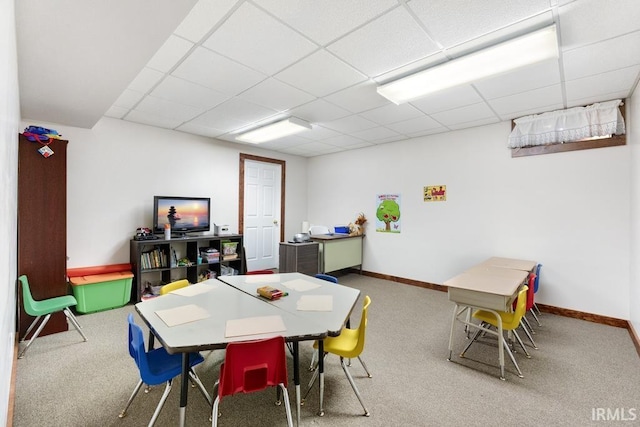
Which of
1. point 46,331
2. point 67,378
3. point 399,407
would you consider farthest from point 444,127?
point 46,331

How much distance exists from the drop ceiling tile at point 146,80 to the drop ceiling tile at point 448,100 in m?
2.87

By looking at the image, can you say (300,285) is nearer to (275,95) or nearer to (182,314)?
(182,314)

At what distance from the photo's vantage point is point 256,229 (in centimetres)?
612

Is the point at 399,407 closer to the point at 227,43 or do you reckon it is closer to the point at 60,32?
the point at 227,43

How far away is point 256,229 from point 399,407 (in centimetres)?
461

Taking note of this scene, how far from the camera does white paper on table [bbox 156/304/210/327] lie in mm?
1845

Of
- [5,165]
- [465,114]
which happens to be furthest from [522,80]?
[5,165]

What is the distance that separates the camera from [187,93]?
3332mm

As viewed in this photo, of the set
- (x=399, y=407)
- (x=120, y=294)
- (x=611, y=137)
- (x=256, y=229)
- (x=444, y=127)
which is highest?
(x=444, y=127)

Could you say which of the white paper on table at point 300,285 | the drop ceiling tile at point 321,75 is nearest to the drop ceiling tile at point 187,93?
the drop ceiling tile at point 321,75

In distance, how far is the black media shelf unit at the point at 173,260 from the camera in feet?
13.7

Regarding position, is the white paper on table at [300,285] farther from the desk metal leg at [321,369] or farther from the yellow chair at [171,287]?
the yellow chair at [171,287]

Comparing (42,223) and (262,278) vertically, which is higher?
(42,223)

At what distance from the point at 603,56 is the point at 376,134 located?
2932mm
